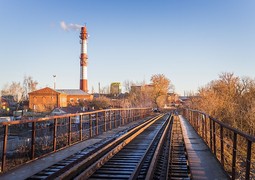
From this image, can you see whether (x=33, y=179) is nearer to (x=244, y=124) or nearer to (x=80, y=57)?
(x=244, y=124)

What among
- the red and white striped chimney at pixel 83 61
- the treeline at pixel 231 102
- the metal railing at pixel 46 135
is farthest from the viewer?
the red and white striped chimney at pixel 83 61

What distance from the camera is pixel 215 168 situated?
24.6ft

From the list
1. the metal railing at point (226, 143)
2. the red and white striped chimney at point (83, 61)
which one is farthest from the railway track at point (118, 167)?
the red and white striped chimney at point (83, 61)

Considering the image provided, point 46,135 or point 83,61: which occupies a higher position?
point 83,61

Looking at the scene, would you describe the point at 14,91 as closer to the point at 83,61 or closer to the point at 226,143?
the point at 83,61

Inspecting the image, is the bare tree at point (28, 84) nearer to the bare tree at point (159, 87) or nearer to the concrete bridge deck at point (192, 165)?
the bare tree at point (159, 87)

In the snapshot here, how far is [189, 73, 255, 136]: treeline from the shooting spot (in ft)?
120

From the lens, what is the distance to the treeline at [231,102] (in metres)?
36.7

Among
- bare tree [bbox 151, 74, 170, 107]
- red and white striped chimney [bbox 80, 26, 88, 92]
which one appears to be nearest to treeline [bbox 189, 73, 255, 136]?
bare tree [bbox 151, 74, 170, 107]

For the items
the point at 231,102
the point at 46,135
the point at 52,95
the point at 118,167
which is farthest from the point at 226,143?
the point at 52,95

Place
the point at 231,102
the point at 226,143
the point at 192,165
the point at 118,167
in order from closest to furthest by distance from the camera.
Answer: the point at 192,165 → the point at 226,143 → the point at 118,167 → the point at 231,102

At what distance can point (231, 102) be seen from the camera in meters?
45.1

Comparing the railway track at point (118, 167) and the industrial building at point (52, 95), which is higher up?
the industrial building at point (52, 95)

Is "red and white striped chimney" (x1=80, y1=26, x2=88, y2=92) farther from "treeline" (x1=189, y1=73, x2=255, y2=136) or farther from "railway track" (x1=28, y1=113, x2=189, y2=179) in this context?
"railway track" (x1=28, y1=113, x2=189, y2=179)
